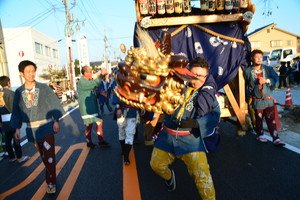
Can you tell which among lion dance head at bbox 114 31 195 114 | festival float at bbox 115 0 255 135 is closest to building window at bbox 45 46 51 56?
festival float at bbox 115 0 255 135

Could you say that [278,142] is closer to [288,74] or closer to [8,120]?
[8,120]

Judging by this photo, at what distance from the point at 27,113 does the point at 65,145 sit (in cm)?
235

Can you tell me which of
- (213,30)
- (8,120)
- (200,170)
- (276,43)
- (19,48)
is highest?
(19,48)

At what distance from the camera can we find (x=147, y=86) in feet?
A: 5.08

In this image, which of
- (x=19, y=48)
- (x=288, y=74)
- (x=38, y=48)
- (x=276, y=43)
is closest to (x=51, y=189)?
(x=288, y=74)

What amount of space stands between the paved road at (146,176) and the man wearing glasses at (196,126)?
2.14 feet

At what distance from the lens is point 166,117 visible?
2.24 metres

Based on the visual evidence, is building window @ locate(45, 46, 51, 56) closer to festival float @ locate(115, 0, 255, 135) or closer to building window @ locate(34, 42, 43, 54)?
building window @ locate(34, 42, 43, 54)

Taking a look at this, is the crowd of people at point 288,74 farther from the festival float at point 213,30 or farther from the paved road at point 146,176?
the festival float at point 213,30

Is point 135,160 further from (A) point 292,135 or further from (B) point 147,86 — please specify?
(A) point 292,135

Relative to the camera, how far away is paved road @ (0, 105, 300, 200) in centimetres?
260

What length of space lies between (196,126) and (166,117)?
0.39 m

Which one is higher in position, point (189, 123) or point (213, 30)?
point (213, 30)

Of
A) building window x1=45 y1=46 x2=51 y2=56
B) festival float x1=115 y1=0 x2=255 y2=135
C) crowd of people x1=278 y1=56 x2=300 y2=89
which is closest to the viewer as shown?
festival float x1=115 y1=0 x2=255 y2=135
